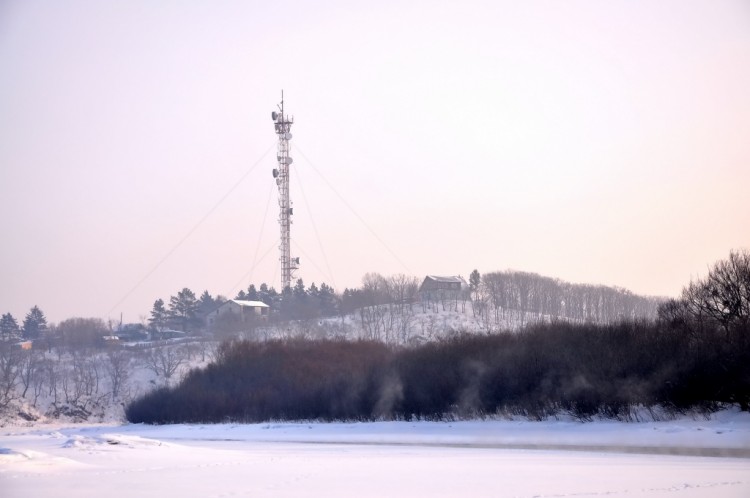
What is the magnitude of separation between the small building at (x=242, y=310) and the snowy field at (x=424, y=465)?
260ft

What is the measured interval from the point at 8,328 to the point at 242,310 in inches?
1486

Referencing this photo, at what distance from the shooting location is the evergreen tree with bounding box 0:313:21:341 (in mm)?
123375

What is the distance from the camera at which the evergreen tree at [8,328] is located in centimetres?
12338

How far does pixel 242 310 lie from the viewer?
11419 cm

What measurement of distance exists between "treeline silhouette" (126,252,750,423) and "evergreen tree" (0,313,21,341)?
71607mm

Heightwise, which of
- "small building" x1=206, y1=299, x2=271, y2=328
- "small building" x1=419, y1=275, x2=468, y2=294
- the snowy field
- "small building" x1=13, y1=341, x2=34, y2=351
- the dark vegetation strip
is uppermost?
"small building" x1=419, y1=275, x2=468, y2=294

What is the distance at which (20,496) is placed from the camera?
16.4 metres

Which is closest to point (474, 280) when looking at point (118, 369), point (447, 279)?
point (447, 279)

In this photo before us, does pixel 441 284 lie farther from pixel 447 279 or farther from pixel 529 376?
pixel 529 376

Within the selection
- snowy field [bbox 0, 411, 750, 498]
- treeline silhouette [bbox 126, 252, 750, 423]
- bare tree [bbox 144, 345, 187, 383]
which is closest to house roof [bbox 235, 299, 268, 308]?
bare tree [bbox 144, 345, 187, 383]

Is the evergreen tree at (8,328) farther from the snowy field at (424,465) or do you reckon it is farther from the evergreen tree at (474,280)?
the snowy field at (424,465)

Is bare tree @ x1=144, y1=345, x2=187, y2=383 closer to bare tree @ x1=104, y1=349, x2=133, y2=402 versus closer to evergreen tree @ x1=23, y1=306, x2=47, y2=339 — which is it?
bare tree @ x1=104, y1=349, x2=133, y2=402

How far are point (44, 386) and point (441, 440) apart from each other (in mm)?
69126

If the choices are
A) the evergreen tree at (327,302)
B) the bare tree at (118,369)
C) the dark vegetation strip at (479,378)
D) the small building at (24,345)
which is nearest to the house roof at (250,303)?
the evergreen tree at (327,302)
